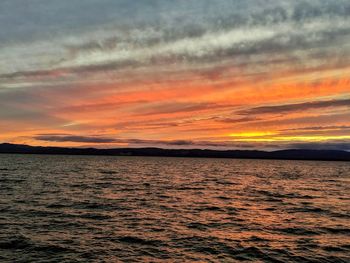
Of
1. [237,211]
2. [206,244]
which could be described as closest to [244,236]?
[206,244]

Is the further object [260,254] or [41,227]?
[41,227]

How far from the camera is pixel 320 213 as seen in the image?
34.9m

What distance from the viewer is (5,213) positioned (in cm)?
3092

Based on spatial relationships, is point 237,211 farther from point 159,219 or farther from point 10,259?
point 10,259

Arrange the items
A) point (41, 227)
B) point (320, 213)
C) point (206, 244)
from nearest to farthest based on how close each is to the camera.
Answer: point (206, 244), point (41, 227), point (320, 213)

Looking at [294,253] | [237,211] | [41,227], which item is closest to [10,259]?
[41,227]

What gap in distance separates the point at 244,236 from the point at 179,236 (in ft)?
15.4

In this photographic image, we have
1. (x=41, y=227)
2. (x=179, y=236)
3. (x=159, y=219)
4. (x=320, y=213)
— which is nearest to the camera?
(x=179, y=236)

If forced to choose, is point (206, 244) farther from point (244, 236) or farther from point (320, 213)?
point (320, 213)

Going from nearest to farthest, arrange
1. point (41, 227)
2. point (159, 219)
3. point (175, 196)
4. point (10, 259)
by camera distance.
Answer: point (10, 259) < point (41, 227) < point (159, 219) < point (175, 196)

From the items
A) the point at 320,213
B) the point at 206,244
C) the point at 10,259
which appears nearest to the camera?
the point at 10,259

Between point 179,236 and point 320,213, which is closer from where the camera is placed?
point 179,236

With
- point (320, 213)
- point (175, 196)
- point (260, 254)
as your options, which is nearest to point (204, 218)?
point (260, 254)

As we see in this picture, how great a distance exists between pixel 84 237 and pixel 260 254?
11.6 metres
